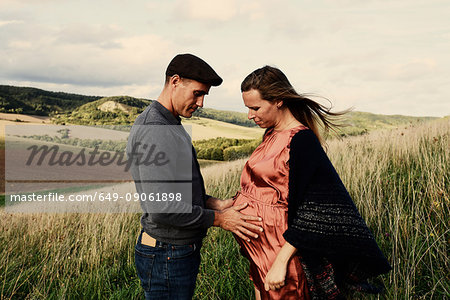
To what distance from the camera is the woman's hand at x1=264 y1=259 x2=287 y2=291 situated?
1.55m

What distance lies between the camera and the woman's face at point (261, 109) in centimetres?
183

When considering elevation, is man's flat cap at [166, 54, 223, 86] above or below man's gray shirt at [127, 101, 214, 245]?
above

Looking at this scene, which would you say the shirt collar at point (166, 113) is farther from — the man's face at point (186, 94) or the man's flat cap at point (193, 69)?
the man's flat cap at point (193, 69)

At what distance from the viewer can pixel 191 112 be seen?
191 centimetres

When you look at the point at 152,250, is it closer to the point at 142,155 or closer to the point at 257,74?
the point at 142,155

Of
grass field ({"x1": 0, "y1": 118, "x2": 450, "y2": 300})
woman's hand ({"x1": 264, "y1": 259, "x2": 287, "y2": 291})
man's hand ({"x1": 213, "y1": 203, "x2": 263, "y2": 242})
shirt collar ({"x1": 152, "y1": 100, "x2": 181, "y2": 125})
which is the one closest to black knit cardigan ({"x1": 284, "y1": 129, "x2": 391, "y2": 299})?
woman's hand ({"x1": 264, "y1": 259, "x2": 287, "y2": 291})

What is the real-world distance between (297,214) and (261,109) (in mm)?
684

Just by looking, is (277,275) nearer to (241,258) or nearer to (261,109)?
(261,109)

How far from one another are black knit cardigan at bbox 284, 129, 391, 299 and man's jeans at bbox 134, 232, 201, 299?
2.11 feet

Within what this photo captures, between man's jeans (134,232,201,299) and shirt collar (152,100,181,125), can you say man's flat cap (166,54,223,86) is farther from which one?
man's jeans (134,232,201,299)

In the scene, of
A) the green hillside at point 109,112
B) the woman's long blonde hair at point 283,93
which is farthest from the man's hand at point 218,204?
the green hillside at point 109,112

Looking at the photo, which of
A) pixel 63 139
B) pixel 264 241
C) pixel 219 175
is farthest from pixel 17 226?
pixel 63 139

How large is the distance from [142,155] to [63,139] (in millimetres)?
36234

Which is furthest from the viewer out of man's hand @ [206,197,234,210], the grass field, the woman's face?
the grass field
